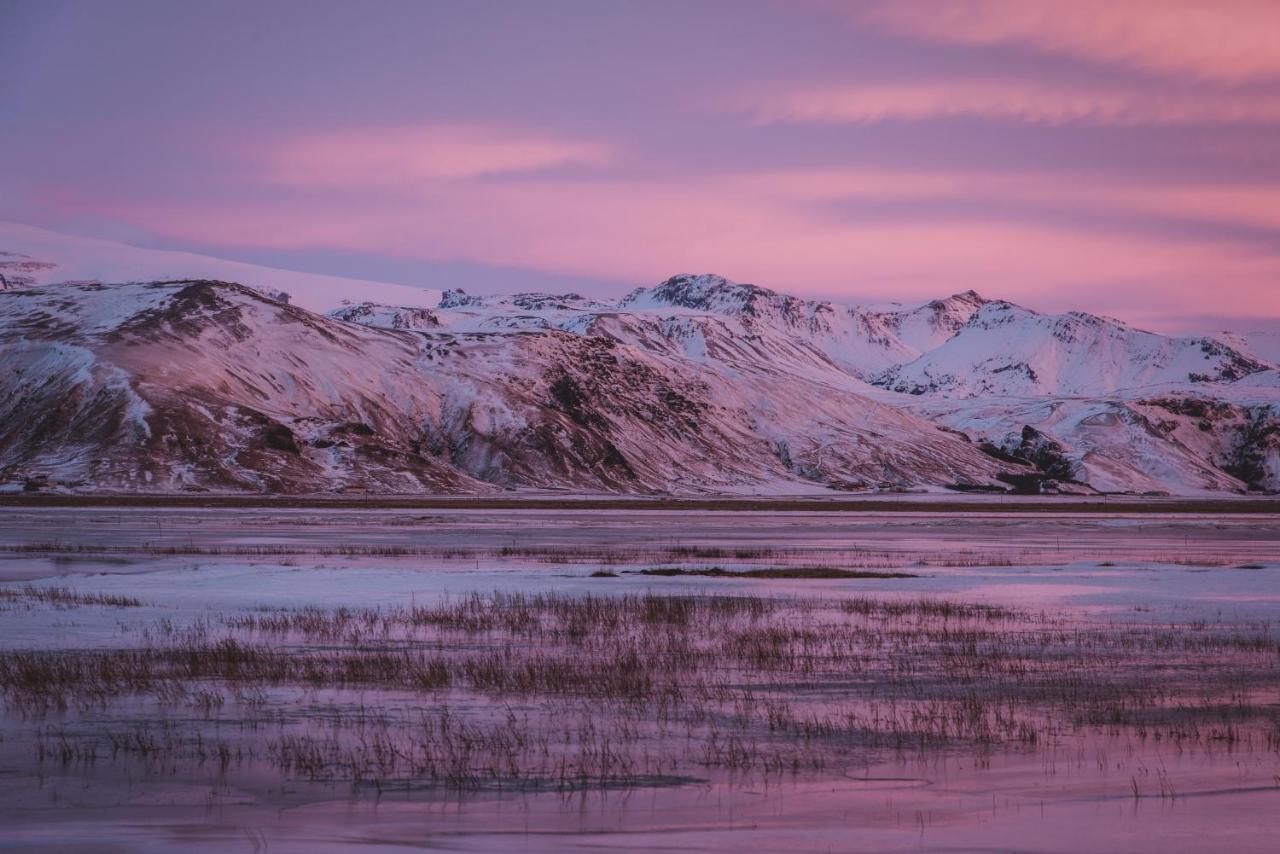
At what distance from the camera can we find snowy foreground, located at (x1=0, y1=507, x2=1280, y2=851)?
13703 mm

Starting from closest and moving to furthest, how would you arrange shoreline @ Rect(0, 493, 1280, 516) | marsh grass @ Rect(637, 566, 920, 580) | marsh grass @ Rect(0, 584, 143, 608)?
marsh grass @ Rect(0, 584, 143, 608)
marsh grass @ Rect(637, 566, 920, 580)
shoreline @ Rect(0, 493, 1280, 516)

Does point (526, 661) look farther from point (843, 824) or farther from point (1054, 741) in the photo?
point (843, 824)

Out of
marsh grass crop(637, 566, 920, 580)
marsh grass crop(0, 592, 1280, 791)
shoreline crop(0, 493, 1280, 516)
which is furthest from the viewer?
shoreline crop(0, 493, 1280, 516)

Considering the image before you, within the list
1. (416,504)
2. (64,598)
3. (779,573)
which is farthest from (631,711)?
(416,504)

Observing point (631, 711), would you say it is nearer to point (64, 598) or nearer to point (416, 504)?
point (64, 598)

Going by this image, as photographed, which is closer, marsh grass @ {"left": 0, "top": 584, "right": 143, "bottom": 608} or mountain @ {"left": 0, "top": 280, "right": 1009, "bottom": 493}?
marsh grass @ {"left": 0, "top": 584, "right": 143, "bottom": 608}

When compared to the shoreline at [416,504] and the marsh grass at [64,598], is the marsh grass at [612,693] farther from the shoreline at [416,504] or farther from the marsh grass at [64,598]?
the shoreline at [416,504]

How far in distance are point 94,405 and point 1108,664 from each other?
157165mm

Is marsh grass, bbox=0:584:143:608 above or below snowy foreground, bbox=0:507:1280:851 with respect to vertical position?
below

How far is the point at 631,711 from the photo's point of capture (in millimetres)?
19984

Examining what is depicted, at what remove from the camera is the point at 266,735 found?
1791cm

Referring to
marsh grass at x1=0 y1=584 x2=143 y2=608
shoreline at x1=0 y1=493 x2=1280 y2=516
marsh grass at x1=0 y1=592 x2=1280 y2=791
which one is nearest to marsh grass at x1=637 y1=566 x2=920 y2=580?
marsh grass at x1=0 y1=592 x2=1280 y2=791

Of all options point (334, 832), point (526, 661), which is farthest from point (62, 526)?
point (334, 832)

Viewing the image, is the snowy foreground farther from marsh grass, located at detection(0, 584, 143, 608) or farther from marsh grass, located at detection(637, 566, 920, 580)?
marsh grass, located at detection(637, 566, 920, 580)
